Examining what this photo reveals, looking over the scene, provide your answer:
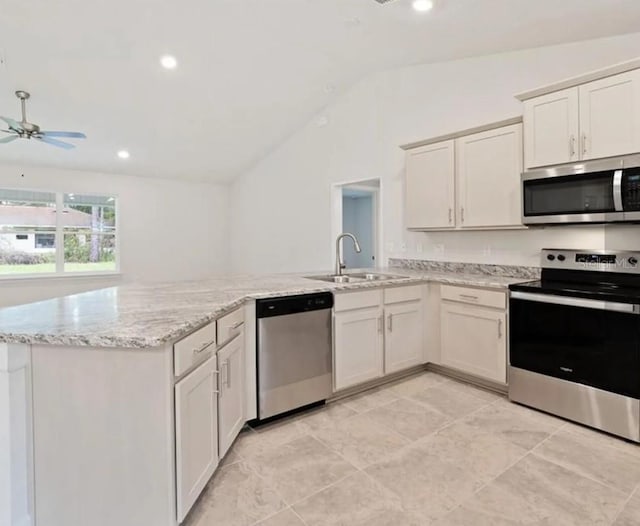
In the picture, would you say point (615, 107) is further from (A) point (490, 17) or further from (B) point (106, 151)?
(B) point (106, 151)

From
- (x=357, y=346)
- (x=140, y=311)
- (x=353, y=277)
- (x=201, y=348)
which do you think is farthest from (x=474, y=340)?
(x=140, y=311)

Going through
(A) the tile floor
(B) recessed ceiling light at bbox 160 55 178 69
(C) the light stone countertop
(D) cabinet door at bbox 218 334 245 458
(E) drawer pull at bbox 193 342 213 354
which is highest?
(B) recessed ceiling light at bbox 160 55 178 69

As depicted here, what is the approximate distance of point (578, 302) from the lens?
7.73 feet

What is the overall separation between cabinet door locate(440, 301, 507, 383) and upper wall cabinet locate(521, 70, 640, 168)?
121 centimetres

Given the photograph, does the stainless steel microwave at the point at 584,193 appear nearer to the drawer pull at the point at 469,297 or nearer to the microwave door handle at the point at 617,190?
the microwave door handle at the point at 617,190

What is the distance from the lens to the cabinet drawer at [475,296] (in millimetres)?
2824

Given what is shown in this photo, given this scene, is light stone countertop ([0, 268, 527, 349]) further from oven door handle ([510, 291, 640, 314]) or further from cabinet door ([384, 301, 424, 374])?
cabinet door ([384, 301, 424, 374])

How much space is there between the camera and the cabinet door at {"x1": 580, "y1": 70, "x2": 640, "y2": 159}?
229 cm

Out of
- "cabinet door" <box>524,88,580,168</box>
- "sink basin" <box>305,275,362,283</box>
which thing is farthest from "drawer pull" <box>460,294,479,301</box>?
"cabinet door" <box>524,88,580,168</box>

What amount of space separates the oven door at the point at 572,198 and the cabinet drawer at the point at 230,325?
86.6 inches

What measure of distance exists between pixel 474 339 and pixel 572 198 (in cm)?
125

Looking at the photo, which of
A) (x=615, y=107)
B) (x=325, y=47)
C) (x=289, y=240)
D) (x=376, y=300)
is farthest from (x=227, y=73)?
(x=615, y=107)

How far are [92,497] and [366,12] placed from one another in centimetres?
358

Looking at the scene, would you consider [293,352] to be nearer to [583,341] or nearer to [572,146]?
[583,341]
